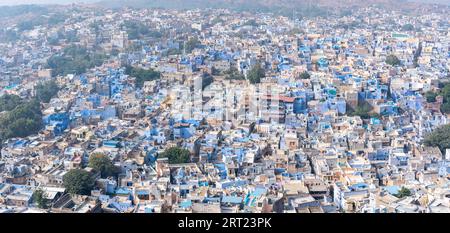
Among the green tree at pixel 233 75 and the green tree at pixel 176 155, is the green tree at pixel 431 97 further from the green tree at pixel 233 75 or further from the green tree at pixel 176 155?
the green tree at pixel 176 155

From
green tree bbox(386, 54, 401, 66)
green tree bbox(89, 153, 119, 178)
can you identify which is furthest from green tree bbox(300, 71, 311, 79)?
green tree bbox(89, 153, 119, 178)

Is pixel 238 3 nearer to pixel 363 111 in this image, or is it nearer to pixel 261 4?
pixel 261 4

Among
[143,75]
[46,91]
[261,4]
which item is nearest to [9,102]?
[46,91]

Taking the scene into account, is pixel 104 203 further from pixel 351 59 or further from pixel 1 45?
pixel 1 45

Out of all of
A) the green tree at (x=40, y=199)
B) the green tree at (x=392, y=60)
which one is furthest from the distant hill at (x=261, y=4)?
the green tree at (x=40, y=199)

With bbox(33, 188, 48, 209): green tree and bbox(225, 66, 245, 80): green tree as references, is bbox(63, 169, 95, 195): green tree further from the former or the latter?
bbox(225, 66, 245, 80): green tree
